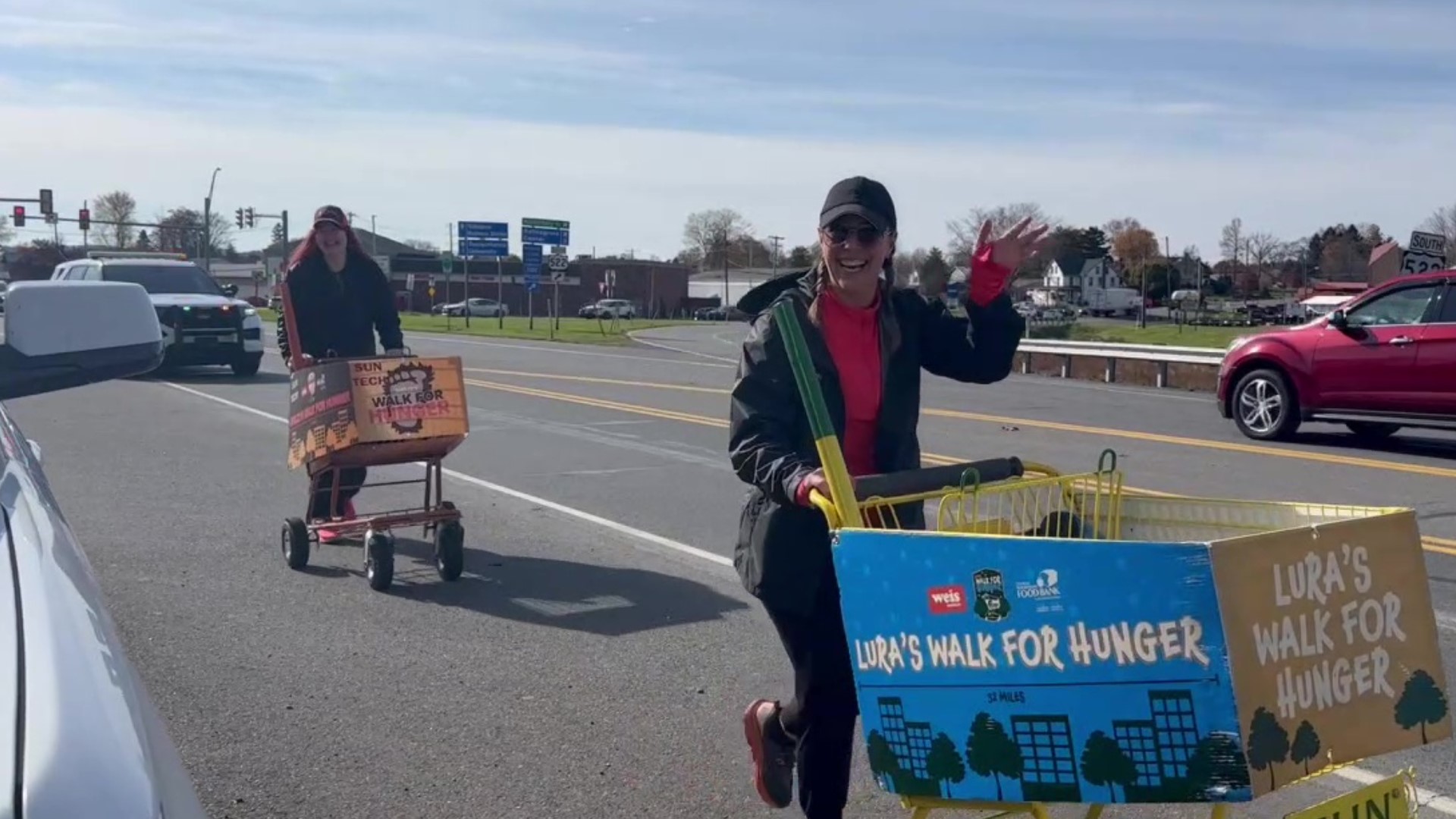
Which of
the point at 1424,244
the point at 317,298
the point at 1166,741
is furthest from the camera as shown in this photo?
the point at 1424,244

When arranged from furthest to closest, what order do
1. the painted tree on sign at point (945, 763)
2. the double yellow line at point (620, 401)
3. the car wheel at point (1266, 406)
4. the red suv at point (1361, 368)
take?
the double yellow line at point (620, 401) < the car wheel at point (1266, 406) < the red suv at point (1361, 368) < the painted tree on sign at point (945, 763)

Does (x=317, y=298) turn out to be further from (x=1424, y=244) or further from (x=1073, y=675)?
(x=1424, y=244)

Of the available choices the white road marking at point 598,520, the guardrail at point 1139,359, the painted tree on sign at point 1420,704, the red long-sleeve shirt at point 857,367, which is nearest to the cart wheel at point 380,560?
the white road marking at point 598,520

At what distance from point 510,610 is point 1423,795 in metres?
4.40

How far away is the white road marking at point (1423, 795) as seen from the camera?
16.5ft

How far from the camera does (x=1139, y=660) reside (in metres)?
2.96

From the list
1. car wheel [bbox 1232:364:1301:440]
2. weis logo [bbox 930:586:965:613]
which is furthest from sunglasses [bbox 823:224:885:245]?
car wheel [bbox 1232:364:1301:440]

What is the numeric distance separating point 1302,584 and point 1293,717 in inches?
9.9

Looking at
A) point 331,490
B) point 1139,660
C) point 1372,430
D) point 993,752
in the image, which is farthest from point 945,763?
point 1372,430

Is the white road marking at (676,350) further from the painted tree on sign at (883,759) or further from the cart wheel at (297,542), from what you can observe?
the painted tree on sign at (883,759)

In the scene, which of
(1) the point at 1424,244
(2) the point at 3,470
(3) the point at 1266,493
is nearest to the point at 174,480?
(3) the point at 1266,493

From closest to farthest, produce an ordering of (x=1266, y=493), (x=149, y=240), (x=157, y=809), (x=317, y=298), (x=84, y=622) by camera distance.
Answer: (x=157, y=809)
(x=84, y=622)
(x=317, y=298)
(x=1266, y=493)
(x=149, y=240)

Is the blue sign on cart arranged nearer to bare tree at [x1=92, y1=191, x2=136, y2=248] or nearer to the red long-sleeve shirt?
the red long-sleeve shirt

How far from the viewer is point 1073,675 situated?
306 cm
